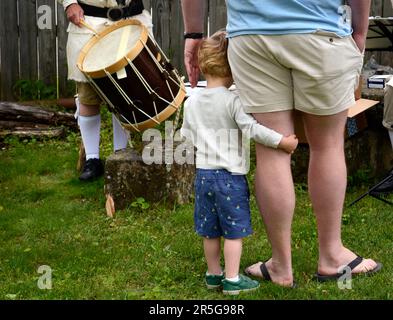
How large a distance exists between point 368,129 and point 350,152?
18cm

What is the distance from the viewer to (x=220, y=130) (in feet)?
9.62

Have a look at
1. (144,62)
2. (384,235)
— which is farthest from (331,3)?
(144,62)

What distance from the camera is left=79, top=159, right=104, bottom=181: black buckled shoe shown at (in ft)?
16.5

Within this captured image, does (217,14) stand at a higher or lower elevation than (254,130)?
lower

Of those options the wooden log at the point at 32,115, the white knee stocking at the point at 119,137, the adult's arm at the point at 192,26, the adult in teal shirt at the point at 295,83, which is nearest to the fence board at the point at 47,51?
the wooden log at the point at 32,115

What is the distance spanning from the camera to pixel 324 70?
9.02 ft

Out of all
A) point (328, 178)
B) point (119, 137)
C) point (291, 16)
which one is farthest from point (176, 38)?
point (291, 16)

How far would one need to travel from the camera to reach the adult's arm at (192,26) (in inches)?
122

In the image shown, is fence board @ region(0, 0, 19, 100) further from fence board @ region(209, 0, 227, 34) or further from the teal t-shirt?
the teal t-shirt

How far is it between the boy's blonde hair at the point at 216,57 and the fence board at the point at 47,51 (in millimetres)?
4658

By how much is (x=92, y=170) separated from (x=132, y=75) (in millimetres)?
1007

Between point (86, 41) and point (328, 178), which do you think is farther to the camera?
point (86, 41)
